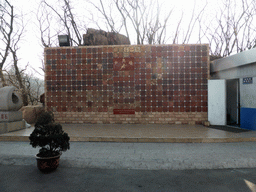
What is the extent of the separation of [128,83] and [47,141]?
18.9ft

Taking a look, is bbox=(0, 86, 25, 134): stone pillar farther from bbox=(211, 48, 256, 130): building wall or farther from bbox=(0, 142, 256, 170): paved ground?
bbox=(211, 48, 256, 130): building wall

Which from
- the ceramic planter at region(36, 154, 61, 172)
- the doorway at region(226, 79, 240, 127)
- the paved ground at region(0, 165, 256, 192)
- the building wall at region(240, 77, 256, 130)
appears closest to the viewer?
the paved ground at region(0, 165, 256, 192)

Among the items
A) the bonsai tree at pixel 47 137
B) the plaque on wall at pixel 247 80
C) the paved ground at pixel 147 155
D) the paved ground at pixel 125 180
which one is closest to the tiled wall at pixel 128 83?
the plaque on wall at pixel 247 80

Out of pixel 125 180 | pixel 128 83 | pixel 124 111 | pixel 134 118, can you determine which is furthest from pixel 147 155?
pixel 128 83

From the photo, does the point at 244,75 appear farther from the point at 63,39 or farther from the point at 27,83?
the point at 27,83

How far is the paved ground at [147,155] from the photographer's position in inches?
174

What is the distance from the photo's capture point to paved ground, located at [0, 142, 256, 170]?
14.5 ft

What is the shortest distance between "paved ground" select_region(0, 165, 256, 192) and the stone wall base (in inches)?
198

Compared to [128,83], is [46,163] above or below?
below

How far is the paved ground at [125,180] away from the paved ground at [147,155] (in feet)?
0.90

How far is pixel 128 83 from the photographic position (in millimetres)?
9352

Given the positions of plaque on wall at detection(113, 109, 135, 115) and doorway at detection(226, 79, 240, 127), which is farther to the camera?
doorway at detection(226, 79, 240, 127)

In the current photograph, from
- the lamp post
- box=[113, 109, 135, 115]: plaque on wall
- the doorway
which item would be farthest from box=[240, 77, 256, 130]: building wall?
the lamp post

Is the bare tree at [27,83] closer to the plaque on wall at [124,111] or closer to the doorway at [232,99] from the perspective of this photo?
the plaque on wall at [124,111]
